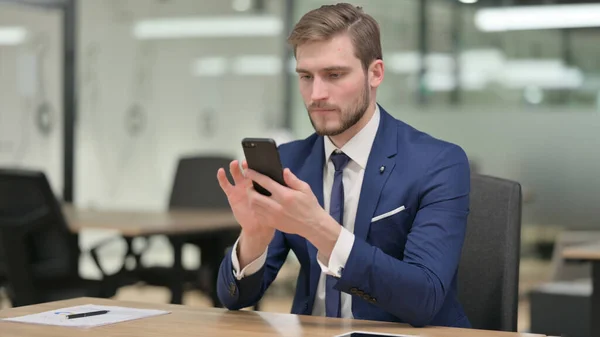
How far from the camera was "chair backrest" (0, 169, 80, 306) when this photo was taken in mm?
4348

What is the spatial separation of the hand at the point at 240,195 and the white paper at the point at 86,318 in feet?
0.88

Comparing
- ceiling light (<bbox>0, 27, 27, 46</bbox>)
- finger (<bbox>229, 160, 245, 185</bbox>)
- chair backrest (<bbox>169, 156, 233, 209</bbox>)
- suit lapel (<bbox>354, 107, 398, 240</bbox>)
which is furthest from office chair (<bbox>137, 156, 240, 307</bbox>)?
finger (<bbox>229, 160, 245, 185</bbox>)

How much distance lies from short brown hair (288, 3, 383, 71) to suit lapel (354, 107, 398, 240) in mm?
168

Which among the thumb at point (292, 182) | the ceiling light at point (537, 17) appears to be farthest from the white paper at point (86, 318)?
the ceiling light at point (537, 17)

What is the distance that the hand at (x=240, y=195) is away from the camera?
6.27 feet

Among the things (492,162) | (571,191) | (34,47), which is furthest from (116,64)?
(571,191)

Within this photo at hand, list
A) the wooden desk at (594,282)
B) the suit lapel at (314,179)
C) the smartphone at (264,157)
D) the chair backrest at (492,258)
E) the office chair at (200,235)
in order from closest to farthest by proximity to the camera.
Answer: the smartphone at (264,157), the suit lapel at (314,179), the chair backrest at (492,258), the wooden desk at (594,282), the office chair at (200,235)

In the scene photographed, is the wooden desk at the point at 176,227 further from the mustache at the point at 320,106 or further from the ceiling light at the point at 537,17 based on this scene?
the ceiling light at the point at 537,17

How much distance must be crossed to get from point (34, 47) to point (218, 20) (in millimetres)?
1737

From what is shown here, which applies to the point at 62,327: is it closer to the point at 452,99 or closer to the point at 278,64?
the point at 452,99

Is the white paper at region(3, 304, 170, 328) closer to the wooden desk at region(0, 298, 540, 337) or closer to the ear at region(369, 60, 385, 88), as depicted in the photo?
the wooden desk at region(0, 298, 540, 337)

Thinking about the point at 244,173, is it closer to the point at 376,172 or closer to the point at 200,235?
the point at 376,172

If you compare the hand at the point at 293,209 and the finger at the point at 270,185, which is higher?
the finger at the point at 270,185

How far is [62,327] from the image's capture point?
1884 millimetres
